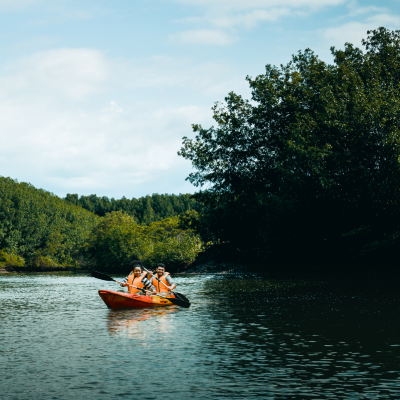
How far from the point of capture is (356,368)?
11.2 m

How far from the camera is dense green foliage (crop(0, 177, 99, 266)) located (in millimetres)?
109938

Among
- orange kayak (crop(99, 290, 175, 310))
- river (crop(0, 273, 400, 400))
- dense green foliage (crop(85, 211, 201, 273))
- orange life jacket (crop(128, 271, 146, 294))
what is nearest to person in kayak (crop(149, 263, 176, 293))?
orange life jacket (crop(128, 271, 146, 294))

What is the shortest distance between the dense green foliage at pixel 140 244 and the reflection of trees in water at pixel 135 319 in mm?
59729

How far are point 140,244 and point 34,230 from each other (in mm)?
34531

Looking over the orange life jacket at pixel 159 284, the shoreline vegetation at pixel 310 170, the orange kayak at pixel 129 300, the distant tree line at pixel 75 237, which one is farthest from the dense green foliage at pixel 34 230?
the orange kayak at pixel 129 300

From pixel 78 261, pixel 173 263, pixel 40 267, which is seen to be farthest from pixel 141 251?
pixel 78 261

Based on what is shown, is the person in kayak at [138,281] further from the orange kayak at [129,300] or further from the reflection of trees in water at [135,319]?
the reflection of trees in water at [135,319]

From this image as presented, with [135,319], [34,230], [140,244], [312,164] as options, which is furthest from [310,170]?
[34,230]

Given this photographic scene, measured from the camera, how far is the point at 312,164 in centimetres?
3769

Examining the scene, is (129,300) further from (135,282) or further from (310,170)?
(310,170)

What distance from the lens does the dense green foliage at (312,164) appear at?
3709 cm

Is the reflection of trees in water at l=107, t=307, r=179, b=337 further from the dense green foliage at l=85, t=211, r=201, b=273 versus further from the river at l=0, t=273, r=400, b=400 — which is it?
the dense green foliage at l=85, t=211, r=201, b=273

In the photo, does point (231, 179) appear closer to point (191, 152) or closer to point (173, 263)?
point (191, 152)

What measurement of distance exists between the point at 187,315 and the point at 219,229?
2643cm
